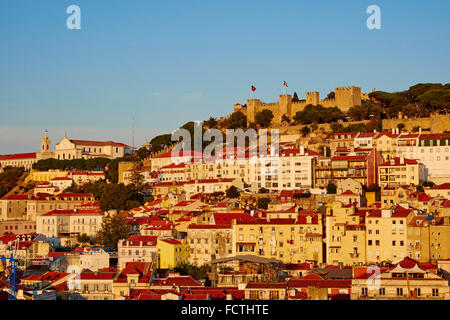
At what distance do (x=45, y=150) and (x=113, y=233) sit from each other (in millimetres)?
45124

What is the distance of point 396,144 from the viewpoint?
50.1 metres

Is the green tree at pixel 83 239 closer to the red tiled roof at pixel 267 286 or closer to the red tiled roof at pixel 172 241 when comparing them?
the red tiled roof at pixel 172 241

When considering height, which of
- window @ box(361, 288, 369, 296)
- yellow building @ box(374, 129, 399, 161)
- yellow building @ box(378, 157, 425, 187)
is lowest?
window @ box(361, 288, 369, 296)

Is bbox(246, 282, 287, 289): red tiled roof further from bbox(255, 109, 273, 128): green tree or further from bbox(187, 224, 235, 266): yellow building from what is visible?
bbox(255, 109, 273, 128): green tree

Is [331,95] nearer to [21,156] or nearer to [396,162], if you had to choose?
[396,162]

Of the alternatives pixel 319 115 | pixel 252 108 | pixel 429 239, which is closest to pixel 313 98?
pixel 319 115

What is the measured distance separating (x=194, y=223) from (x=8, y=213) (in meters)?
25.3

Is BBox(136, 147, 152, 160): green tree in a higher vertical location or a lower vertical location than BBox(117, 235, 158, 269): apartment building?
higher

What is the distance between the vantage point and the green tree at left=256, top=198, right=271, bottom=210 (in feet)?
146

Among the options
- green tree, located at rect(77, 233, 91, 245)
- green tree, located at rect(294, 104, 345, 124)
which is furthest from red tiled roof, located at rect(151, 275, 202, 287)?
green tree, located at rect(294, 104, 345, 124)

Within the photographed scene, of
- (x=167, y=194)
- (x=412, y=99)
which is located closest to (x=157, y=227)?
(x=167, y=194)

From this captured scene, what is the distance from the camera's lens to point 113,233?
41094mm

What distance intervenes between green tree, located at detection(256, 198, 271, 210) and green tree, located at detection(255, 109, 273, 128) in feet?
66.0

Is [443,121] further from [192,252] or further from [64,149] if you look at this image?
[64,149]
